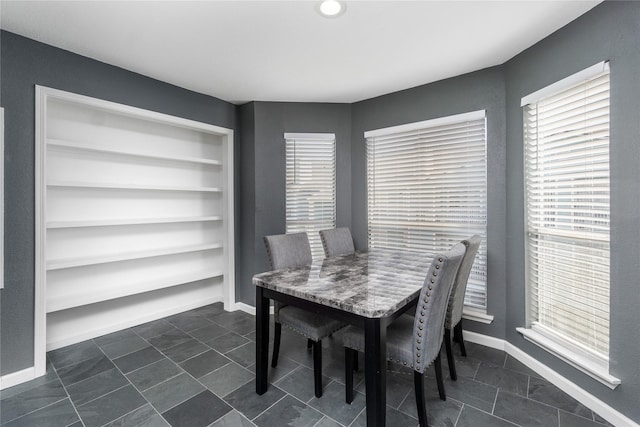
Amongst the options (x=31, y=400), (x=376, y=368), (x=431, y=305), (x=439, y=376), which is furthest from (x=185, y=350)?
(x=431, y=305)

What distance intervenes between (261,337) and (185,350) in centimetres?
108

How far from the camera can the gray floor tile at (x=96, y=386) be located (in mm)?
1873

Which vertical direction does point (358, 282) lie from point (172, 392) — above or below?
above

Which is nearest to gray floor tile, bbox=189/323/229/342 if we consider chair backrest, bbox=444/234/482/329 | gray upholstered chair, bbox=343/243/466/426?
gray upholstered chair, bbox=343/243/466/426

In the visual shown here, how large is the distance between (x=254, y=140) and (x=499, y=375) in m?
3.14

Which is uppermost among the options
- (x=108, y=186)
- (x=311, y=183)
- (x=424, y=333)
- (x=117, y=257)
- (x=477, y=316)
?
(x=311, y=183)

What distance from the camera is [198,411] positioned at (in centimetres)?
175

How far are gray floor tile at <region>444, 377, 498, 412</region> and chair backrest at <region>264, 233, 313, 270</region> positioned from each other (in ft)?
4.56

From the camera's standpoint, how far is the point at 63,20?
1887mm

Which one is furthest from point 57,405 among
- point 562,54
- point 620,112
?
point 562,54

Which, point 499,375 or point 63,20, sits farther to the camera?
point 499,375

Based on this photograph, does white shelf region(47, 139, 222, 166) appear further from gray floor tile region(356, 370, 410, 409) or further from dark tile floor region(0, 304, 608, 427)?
gray floor tile region(356, 370, 410, 409)

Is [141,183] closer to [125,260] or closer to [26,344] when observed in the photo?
[125,260]

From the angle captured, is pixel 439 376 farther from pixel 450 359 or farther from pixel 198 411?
pixel 198 411
